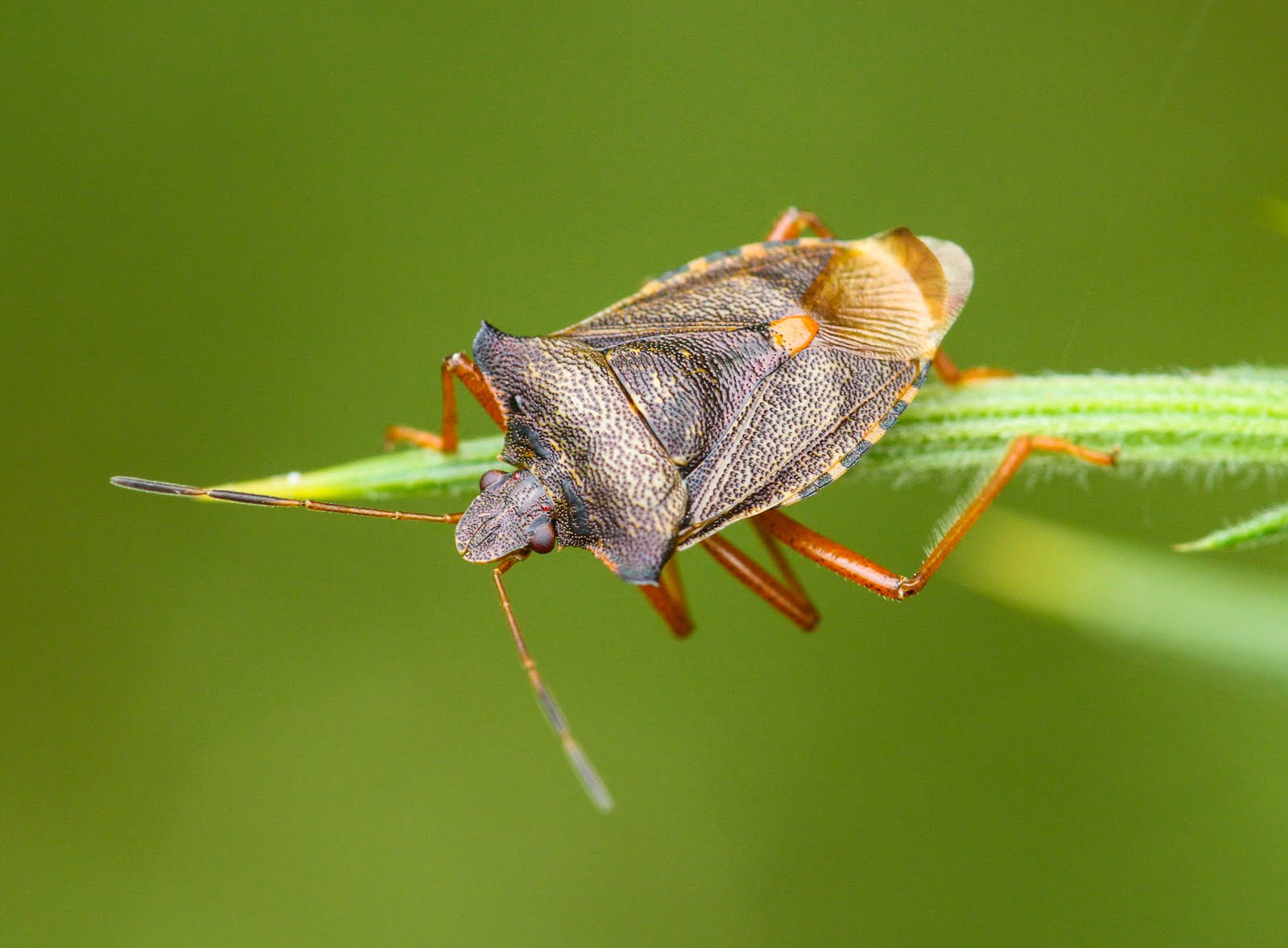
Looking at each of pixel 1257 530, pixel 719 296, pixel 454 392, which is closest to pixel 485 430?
pixel 454 392

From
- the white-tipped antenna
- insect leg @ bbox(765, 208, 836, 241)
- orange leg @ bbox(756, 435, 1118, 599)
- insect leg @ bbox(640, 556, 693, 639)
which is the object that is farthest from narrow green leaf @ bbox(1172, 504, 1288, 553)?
insect leg @ bbox(765, 208, 836, 241)

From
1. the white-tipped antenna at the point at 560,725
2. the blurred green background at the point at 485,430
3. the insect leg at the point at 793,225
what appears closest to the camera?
the white-tipped antenna at the point at 560,725

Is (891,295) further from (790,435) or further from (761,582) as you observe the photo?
(761,582)

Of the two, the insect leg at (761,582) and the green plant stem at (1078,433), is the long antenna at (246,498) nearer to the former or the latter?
the green plant stem at (1078,433)

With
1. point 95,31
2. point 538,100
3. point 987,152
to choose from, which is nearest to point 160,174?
point 95,31

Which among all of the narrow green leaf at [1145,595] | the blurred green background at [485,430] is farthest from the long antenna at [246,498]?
the blurred green background at [485,430]

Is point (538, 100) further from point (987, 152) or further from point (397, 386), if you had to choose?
point (987, 152)
